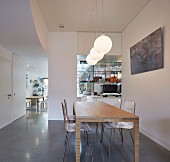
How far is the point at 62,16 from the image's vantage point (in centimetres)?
517

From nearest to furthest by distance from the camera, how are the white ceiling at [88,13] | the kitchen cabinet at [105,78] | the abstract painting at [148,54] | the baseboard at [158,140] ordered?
1. the baseboard at [158,140]
2. the abstract painting at [148,54]
3. the white ceiling at [88,13]
4. the kitchen cabinet at [105,78]

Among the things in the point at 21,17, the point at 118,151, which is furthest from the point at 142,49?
the point at 21,17

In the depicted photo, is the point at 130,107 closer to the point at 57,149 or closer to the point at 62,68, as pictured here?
the point at 57,149

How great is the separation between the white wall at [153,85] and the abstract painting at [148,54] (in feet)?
0.40

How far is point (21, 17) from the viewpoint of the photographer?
327 centimetres

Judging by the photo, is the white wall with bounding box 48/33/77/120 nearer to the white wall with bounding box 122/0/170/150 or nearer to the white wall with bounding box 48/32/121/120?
the white wall with bounding box 48/32/121/120

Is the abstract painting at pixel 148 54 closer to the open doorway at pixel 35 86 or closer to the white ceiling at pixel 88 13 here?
the white ceiling at pixel 88 13

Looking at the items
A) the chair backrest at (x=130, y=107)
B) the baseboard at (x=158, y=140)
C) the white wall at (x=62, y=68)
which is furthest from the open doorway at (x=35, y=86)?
the chair backrest at (x=130, y=107)

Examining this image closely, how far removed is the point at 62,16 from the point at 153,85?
3124 mm

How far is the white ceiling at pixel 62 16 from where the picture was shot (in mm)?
3180

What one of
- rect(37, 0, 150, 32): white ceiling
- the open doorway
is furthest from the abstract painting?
the open doorway

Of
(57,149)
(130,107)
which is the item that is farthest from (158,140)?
(57,149)

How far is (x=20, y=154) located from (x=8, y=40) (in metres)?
2.87

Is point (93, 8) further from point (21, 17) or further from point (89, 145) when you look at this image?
point (89, 145)
